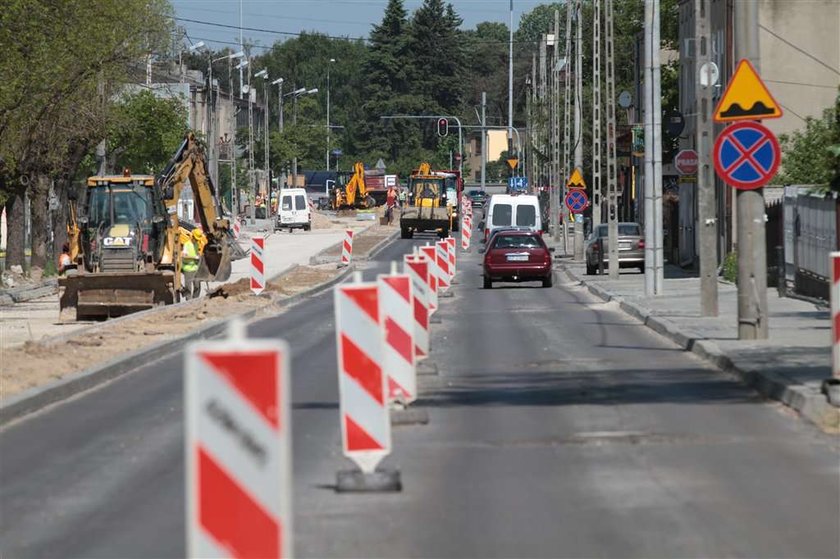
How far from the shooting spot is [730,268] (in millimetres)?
37906

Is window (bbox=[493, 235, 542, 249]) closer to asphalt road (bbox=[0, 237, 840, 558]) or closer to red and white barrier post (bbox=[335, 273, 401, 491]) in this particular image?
asphalt road (bbox=[0, 237, 840, 558])

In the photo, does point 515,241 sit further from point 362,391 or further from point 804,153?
point 362,391

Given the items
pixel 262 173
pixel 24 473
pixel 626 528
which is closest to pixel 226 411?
pixel 626 528

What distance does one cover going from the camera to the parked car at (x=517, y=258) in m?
40.9

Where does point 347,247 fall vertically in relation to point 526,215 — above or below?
below

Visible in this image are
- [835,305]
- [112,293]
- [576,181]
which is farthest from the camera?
[576,181]

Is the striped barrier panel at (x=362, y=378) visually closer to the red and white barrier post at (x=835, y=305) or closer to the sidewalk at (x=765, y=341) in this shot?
the sidewalk at (x=765, y=341)

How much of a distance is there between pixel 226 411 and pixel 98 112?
46.1m

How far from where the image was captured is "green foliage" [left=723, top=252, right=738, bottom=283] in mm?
37312

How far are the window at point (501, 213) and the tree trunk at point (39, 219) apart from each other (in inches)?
598

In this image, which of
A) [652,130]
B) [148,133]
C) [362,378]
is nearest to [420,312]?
[362,378]

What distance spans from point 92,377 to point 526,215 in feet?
131

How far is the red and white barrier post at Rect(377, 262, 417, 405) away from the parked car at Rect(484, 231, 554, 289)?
27687 millimetres

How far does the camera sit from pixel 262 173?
124250 mm
